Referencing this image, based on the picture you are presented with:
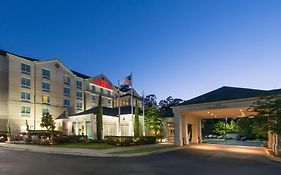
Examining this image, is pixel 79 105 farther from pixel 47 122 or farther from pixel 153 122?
pixel 153 122

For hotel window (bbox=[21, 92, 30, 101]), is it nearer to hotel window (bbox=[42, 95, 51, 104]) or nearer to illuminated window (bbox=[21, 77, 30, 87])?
illuminated window (bbox=[21, 77, 30, 87])

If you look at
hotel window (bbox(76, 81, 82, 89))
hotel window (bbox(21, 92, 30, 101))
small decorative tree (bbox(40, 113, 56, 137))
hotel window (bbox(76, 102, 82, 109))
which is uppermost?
hotel window (bbox(76, 81, 82, 89))

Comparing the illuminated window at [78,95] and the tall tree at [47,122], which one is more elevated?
the illuminated window at [78,95]

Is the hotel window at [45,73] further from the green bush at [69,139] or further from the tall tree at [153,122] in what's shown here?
the tall tree at [153,122]

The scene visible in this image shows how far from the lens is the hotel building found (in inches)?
1820

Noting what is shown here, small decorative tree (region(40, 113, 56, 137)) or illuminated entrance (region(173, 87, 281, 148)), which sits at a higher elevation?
illuminated entrance (region(173, 87, 281, 148))

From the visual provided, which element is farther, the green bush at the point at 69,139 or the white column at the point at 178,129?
the green bush at the point at 69,139

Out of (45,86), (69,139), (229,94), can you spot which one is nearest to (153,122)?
(69,139)

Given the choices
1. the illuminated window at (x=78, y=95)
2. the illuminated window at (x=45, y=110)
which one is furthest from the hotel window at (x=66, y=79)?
the illuminated window at (x=45, y=110)

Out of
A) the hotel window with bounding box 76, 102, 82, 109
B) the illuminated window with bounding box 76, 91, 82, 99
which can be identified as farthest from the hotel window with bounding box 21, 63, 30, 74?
the hotel window with bounding box 76, 102, 82, 109

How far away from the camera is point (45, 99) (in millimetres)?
54781

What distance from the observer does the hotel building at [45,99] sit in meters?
46.2

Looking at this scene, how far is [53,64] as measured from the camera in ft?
188

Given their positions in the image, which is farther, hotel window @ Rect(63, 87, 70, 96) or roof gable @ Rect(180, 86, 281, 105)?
hotel window @ Rect(63, 87, 70, 96)
